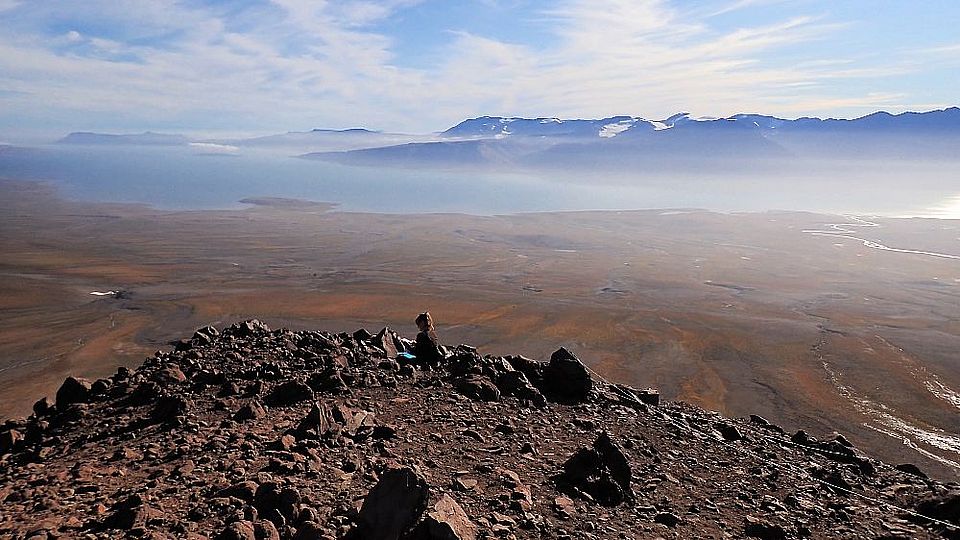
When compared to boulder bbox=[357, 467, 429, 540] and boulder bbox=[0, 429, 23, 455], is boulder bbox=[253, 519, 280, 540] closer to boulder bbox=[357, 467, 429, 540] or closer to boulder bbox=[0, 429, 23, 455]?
boulder bbox=[357, 467, 429, 540]

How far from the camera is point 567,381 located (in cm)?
1077

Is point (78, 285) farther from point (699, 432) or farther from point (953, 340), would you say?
point (953, 340)

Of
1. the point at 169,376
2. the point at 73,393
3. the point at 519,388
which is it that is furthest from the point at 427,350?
the point at 73,393

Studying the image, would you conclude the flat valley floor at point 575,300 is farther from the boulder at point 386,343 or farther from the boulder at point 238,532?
the boulder at point 238,532

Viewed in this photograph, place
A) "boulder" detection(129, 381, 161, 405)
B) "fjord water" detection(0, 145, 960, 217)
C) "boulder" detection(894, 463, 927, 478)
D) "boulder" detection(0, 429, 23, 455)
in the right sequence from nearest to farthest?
"boulder" detection(0, 429, 23, 455)
"boulder" detection(129, 381, 161, 405)
"boulder" detection(894, 463, 927, 478)
"fjord water" detection(0, 145, 960, 217)

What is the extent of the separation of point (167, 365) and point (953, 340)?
3433cm

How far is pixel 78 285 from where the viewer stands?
37125mm

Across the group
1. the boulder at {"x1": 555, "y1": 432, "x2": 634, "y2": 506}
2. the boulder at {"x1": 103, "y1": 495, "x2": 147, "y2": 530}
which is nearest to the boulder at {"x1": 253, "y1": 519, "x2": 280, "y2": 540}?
the boulder at {"x1": 103, "y1": 495, "x2": 147, "y2": 530}

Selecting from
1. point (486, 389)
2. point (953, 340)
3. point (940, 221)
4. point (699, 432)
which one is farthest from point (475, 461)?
point (940, 221)

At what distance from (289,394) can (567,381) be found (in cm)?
458

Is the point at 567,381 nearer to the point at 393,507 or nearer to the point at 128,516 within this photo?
the point at 393,507

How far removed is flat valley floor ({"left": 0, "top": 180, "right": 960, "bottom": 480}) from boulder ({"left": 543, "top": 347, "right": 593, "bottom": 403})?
37.8 feet

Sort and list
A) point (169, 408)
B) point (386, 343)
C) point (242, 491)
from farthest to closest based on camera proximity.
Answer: point (386, 343) → point (169, 408) → point (242, 491)

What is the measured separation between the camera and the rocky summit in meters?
5.69
